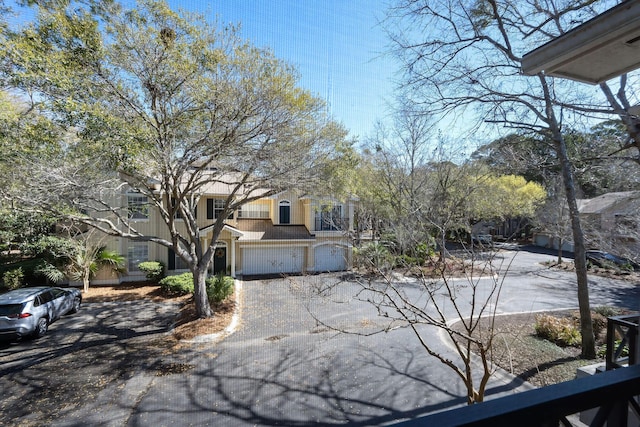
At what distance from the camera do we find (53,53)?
15.8ft

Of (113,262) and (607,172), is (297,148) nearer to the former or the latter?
(607,172)

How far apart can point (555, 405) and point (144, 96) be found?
23.5 feet

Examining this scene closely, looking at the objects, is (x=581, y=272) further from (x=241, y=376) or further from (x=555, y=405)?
(x=555, y=405)

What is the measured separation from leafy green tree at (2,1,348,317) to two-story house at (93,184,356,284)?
5867 millimetres

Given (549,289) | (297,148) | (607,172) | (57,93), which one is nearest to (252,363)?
(297,148)

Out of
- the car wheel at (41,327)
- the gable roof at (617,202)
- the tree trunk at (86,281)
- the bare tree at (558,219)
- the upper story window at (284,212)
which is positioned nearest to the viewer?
the gable roof at (617,202)

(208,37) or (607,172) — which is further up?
(208,37)

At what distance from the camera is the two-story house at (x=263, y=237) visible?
12.7 m

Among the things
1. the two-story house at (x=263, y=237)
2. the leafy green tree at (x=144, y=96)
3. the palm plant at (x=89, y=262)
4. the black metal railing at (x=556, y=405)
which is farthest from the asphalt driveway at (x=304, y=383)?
the palm plant at (x=89, y=262)

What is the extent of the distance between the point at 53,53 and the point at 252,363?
6217 millimetres

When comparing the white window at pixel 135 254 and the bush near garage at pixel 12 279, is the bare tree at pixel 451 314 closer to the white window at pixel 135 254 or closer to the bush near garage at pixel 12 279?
the white window at pixel 135 254

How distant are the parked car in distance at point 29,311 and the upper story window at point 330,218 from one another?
29.9 feet

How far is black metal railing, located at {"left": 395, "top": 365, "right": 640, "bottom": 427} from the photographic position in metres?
0.67

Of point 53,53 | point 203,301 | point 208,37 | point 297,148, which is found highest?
point 208,37
